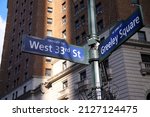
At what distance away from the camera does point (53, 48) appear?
7.29 m

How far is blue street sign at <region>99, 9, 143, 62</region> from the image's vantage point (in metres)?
6.28

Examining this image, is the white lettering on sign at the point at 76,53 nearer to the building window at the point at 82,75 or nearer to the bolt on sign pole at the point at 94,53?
the bolt on sign pole at the point at 94,53

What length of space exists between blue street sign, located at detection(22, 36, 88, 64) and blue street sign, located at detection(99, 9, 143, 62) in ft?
1.83

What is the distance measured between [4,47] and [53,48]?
2096 inches

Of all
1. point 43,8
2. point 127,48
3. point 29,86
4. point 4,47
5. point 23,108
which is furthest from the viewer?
point 4,47

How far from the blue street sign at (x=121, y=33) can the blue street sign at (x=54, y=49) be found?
56 cm

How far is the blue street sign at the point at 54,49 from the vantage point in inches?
279

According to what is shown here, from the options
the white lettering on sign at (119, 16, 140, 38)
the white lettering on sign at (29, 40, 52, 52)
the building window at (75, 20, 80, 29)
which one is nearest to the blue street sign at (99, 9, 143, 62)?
the white lettering on sign at (119, 16, 140, 38)

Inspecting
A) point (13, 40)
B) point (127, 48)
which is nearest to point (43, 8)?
point (13, 40)

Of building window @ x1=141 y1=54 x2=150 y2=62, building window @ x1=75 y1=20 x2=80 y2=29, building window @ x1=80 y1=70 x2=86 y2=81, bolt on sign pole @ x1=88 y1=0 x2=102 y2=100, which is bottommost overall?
bolt on sign pole @ x1=88 y1=0 x2=102 y2=100

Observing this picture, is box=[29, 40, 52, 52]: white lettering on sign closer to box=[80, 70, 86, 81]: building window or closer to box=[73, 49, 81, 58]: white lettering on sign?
box=[73, 49, 81, 58]: white lettering on sign

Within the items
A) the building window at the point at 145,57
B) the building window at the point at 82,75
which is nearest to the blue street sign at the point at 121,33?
the building window at the point at 145,57

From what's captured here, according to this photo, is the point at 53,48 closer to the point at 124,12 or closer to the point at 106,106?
the point at 106,106

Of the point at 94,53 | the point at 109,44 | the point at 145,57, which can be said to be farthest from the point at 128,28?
the point at 145,57
